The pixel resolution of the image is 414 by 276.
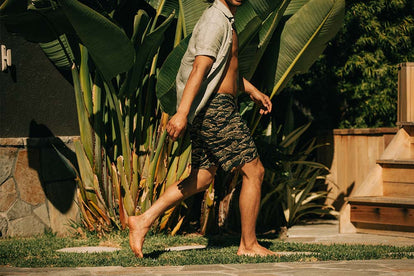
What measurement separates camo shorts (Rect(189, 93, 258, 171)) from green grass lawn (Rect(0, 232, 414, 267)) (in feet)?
2.09

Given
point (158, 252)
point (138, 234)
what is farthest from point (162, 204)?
point (158, 252)

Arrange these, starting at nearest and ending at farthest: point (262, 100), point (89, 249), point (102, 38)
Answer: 1. point (262, 100)
2. point (102, 38)
3. point (89, 249)

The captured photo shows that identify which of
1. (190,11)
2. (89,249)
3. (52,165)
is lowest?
(89,249)

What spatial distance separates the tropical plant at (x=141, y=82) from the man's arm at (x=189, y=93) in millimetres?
1146

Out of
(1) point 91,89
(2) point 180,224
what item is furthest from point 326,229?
(1) point 91,89

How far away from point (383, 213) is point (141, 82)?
239 cm

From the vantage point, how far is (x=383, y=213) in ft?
19.9

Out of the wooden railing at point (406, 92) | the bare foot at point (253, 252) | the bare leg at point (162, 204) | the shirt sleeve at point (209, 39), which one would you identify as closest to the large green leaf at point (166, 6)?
the shirt sleeve at point (209, 39)

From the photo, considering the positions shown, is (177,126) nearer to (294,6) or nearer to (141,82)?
(141,82)

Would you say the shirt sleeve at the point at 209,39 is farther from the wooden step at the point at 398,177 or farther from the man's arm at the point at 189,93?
the wooden step at the point at 398,177

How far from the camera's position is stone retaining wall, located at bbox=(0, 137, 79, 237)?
6207mm

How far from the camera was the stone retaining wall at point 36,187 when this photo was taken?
20.4 feet

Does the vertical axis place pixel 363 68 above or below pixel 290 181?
above

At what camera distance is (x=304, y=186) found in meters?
7.67
